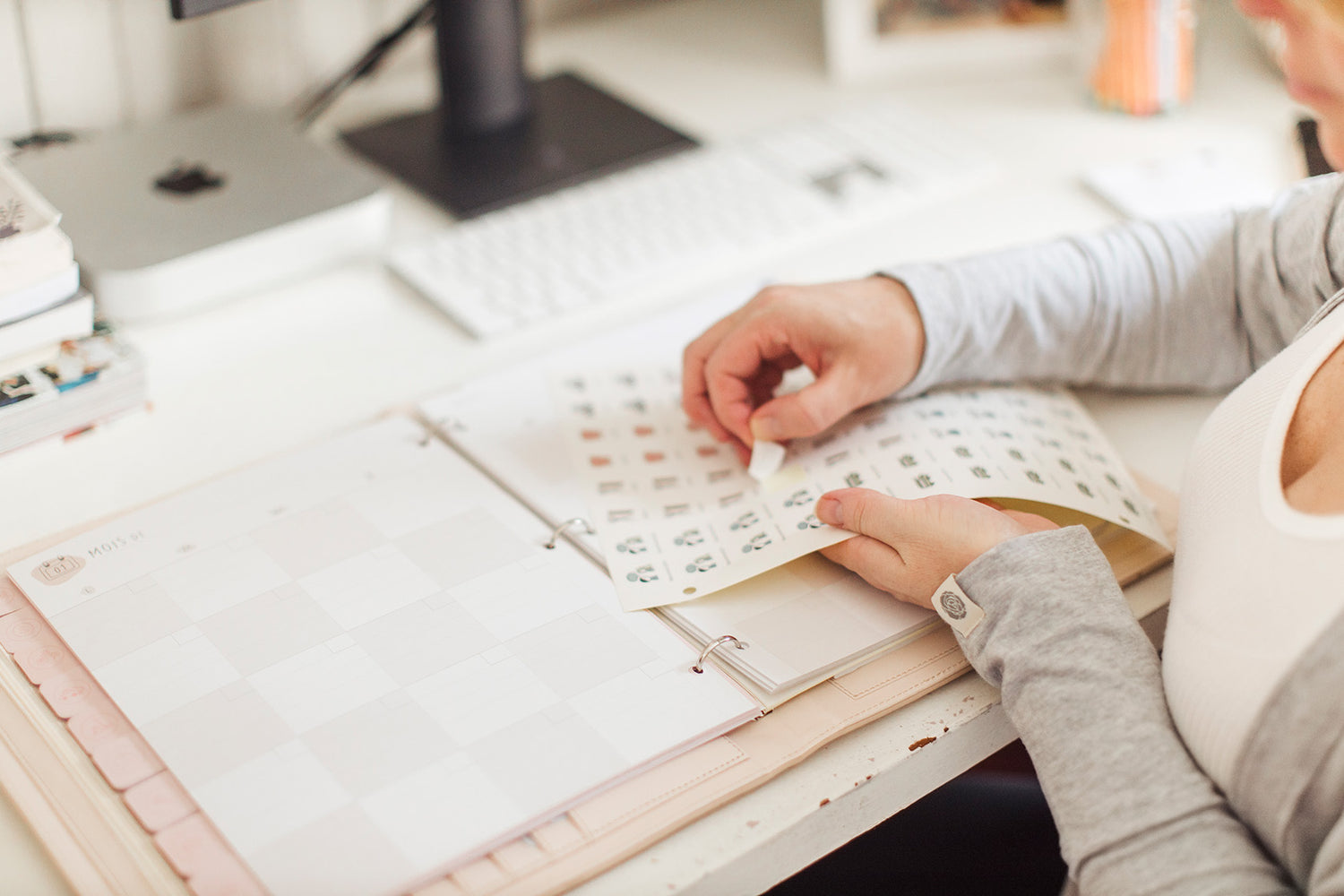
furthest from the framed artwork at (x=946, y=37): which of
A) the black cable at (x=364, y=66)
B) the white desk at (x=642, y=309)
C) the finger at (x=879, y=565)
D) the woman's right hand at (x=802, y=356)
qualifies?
the finger at (x=879, y=565)

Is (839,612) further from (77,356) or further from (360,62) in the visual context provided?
(360,62)

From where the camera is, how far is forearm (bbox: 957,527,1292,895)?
0.57 m

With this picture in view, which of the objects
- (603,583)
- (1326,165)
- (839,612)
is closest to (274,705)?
(603,583)

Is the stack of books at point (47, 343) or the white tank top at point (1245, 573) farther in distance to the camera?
the stack of books at point (47, 343)

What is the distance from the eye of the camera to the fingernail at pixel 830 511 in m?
0.71

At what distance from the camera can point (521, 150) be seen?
1152 millimetres

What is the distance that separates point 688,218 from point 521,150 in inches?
7.6

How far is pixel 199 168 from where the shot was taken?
102cm

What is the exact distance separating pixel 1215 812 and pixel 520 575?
37 cm

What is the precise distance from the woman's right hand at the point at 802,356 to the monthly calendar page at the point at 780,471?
0.02 metres

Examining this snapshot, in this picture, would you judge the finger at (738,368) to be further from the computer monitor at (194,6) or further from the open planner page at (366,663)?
the computer monitor at (194,6)

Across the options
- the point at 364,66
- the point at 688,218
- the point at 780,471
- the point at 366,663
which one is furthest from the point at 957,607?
the point at 364,66

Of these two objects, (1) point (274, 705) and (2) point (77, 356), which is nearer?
(1) point (274, 705)

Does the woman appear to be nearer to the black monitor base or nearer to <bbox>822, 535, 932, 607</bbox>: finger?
<bbox>822, 535, 932, 607</bbox>: finger
